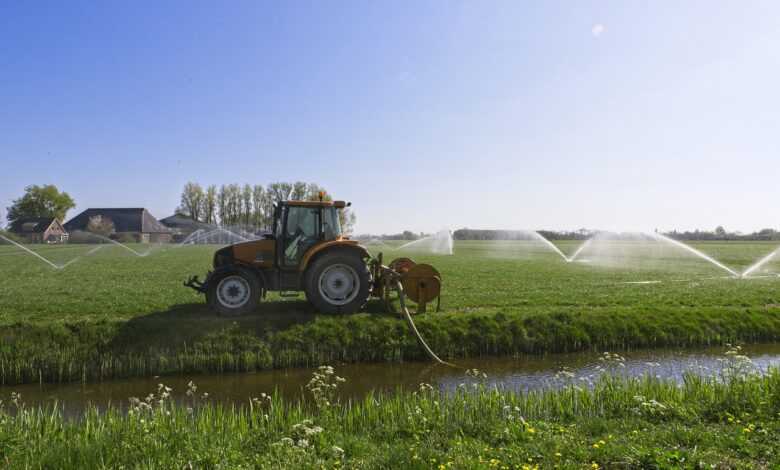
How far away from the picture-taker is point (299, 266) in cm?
1075

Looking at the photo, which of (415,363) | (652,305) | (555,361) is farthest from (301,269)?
(652,305)

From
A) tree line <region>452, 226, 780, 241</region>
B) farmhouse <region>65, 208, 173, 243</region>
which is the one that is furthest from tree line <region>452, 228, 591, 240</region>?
farmhouse <region>65, 208, 173, 243</region>

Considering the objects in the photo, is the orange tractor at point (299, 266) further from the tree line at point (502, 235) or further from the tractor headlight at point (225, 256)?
the tree line at point (502, 235)

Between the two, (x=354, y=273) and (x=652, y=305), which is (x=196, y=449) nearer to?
(x=354, y=273)

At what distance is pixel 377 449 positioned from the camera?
4.95 metres

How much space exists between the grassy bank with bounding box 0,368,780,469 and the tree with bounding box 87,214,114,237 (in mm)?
99691

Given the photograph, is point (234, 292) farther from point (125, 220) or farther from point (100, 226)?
point (125, 220)

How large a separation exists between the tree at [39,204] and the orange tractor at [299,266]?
10157cm

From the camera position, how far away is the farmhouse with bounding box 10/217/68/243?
85750 mm

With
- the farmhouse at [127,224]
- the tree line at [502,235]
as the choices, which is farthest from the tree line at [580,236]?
the farmhouse at [127,224]

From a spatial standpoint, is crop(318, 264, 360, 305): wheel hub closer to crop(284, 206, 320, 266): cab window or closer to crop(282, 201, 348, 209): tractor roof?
crop(284, 206, 320, 266): cab window

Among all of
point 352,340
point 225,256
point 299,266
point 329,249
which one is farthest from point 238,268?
point 352,340

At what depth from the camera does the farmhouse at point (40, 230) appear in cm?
8575

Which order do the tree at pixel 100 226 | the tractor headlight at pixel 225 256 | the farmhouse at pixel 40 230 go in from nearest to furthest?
the tractor headlight at pixel 225 256, the farmhouse at pixel 40 230, the tree at pixel 100 226
